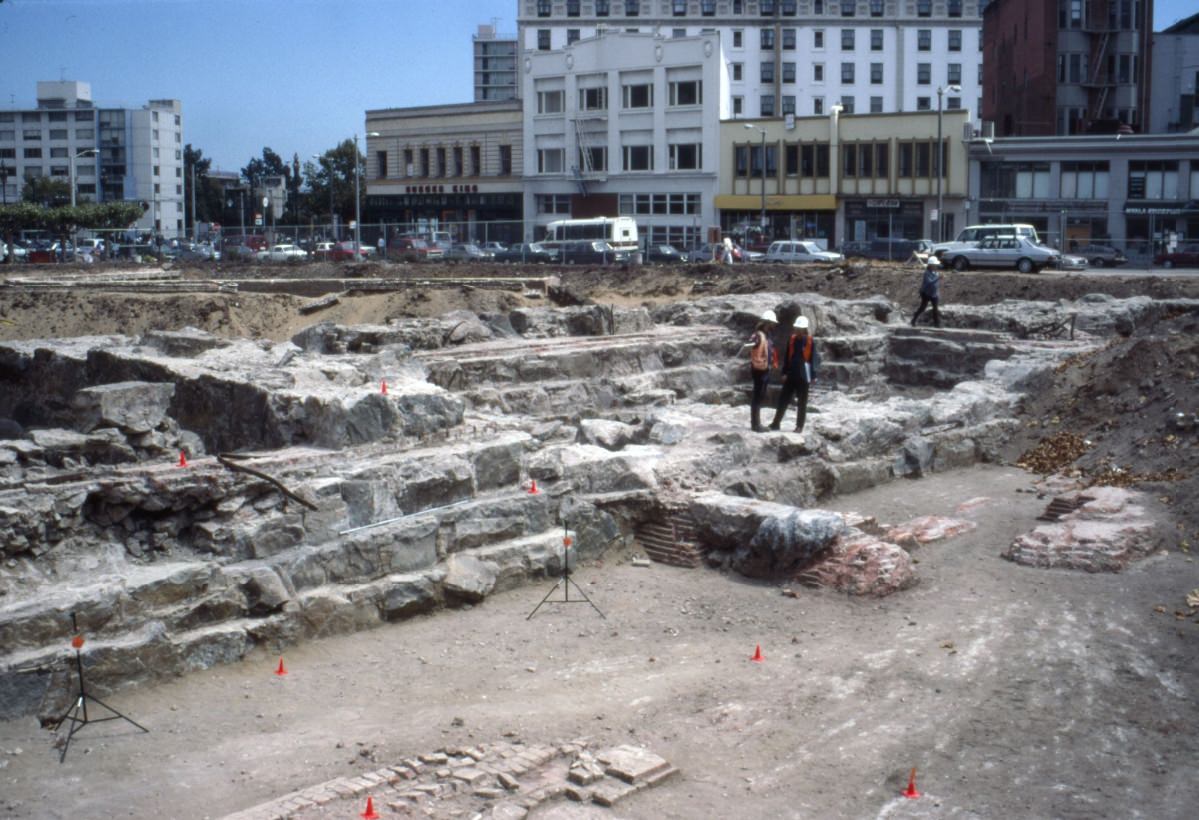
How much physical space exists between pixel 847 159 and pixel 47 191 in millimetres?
47878

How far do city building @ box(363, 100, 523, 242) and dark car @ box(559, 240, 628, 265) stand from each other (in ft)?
66.0

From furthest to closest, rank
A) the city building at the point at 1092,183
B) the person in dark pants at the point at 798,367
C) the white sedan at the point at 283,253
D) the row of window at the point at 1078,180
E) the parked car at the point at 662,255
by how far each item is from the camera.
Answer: the row of window at the point at 1078,180, the city building at the point at 1092,183, the white sedan at the point at 283,253, the parked car at the point at 662,255, the person in dark pants at the point at 798,367

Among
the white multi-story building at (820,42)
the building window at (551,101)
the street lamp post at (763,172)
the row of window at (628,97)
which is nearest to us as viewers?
the street lamp post at (763,172)

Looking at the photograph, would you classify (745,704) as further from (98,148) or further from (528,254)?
(98,148)

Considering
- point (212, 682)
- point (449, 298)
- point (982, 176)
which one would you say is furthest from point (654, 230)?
point (212, 682)

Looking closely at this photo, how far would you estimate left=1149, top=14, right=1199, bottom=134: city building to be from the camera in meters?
58.8

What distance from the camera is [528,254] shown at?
1657 inches

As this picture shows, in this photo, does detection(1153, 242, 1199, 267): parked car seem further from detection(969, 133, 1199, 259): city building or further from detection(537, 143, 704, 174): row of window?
detection(537, 143, 704, 174): row of window

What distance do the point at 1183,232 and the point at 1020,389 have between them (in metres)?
36.2

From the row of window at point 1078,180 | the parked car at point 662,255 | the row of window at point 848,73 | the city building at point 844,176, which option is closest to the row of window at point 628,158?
the city building at point 844,176

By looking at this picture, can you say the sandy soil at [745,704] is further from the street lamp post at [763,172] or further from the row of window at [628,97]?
the row of window at [628,97]

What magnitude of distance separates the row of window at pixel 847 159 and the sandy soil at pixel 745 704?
149 ft

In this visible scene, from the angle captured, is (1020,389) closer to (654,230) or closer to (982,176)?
(982,176)

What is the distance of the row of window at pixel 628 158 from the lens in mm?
57406
